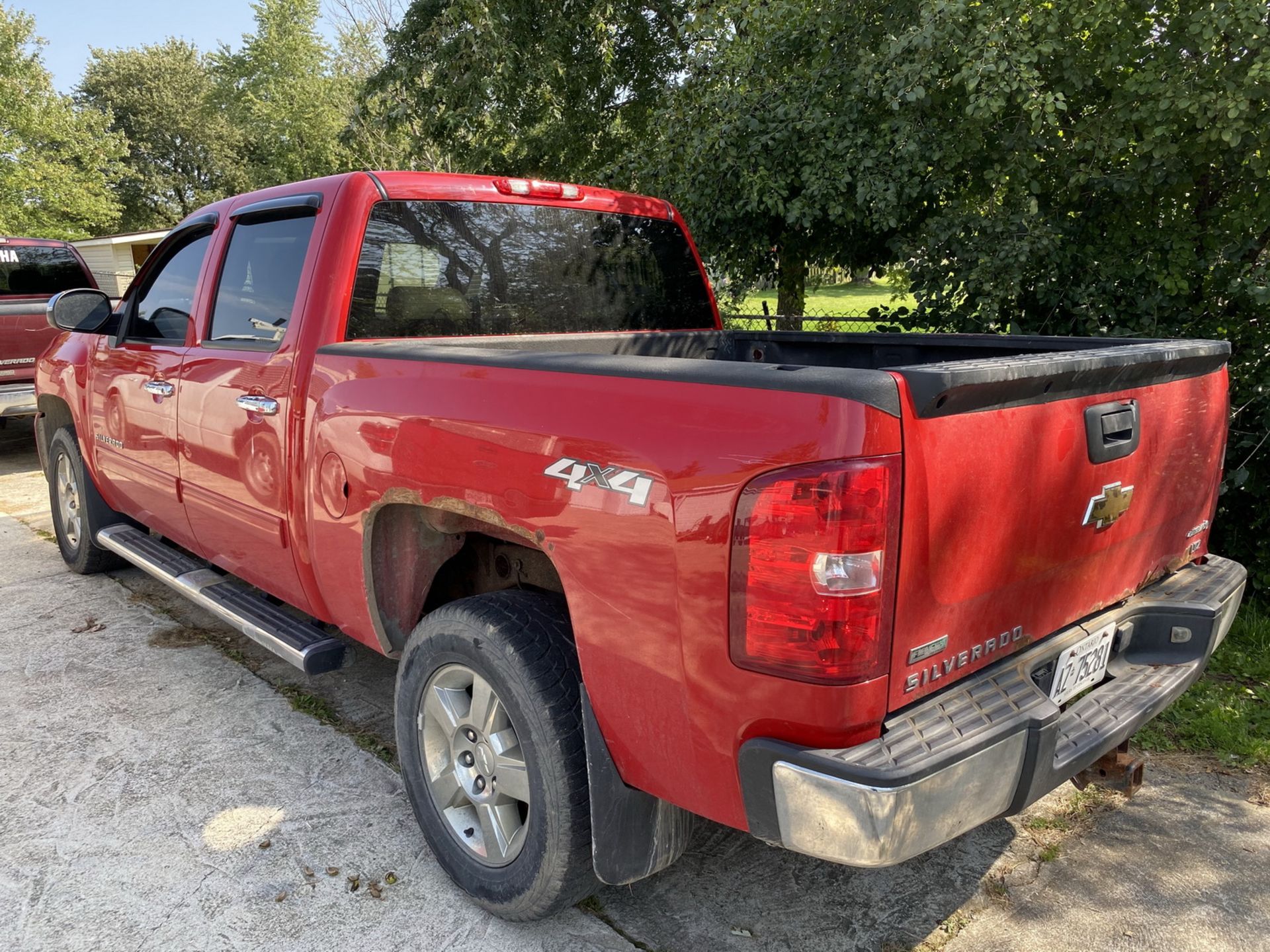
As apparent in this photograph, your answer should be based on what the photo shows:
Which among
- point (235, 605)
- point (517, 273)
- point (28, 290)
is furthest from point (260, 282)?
point (28, 290)

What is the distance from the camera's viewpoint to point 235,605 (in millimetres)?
3486

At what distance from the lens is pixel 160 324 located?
159 inches

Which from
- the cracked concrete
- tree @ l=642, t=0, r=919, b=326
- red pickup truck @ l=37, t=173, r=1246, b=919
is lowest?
the cracked concrete

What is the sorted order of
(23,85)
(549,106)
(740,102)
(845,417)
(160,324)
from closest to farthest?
1. (845,417)
2. (160,324)
3. (740,102)
4. (549,106)
5. (23,85)

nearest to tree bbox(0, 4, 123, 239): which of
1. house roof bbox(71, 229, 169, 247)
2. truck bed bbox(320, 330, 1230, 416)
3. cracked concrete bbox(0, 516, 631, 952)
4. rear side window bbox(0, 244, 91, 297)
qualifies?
house roof bbox(71, 229, 169, 247)

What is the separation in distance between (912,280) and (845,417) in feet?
14.6

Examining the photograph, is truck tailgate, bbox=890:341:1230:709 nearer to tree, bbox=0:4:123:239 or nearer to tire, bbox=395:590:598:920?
tire, bbox=395:590:598:920

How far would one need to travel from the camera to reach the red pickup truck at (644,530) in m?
1.69

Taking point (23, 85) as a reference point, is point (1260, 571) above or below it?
below

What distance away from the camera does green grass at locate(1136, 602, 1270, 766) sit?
3480mm

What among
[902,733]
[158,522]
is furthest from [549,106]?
[902,733]

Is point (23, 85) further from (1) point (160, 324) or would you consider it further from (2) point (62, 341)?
(1) point (160, 324)

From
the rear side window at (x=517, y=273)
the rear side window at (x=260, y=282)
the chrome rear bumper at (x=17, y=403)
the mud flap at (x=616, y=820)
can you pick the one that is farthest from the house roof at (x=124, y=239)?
the mud flap at (x=616, y=820)

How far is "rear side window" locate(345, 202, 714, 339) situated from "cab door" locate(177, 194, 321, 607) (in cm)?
29
